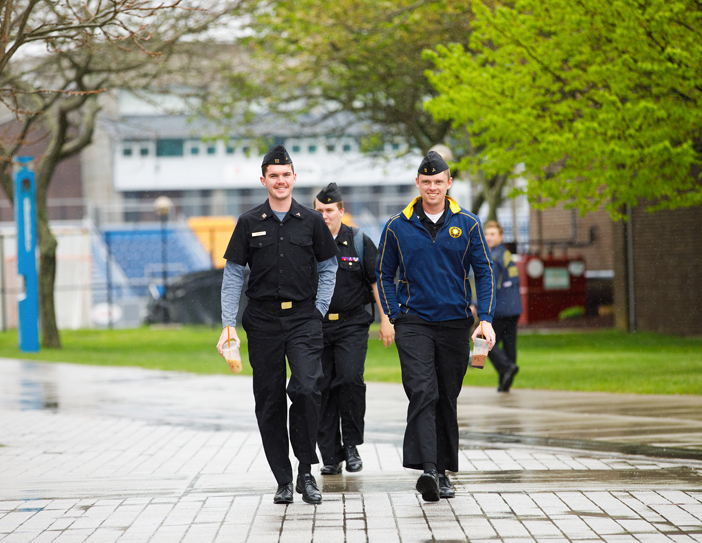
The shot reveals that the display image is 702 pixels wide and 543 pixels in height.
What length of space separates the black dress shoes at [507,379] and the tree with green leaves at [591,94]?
8.70 feet

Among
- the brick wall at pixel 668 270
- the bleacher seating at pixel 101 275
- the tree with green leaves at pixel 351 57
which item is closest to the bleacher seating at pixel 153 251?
the bleacher seating at pixel 101 275

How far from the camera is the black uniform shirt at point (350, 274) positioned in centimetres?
712

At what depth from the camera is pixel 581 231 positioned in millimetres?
27969

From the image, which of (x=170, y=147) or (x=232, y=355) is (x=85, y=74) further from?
(x=170, y=147)

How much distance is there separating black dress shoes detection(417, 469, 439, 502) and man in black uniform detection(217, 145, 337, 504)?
61cm

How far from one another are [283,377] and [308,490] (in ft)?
2.25

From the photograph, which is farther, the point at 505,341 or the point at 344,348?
the point at 505,341

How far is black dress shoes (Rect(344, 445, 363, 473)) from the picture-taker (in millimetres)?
7113

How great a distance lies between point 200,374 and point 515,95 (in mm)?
6209

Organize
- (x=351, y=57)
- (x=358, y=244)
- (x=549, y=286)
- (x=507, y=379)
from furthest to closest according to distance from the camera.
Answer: (x=549, y=286) < (x=351, y=57) < (x=507, y=379) < (x=358, y=244)

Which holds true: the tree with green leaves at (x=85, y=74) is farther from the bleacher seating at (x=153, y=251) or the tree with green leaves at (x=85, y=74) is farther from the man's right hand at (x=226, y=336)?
the bleacher seating at (x=153, y=251)

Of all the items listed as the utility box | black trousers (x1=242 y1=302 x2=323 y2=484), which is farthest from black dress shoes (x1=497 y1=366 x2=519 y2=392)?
the utility box

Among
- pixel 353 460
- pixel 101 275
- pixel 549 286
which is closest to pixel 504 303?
pixel 353 460

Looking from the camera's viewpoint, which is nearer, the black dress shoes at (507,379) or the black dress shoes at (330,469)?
the black dress shoes at (330,469)
